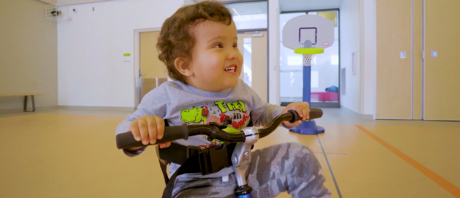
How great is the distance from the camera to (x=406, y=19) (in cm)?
486

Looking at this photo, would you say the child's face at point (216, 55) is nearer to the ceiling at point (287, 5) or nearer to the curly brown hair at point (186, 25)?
the curly brown hair at point (186, 25)

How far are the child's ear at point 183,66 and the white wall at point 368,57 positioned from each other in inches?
199

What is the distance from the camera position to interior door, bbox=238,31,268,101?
773 centimetres

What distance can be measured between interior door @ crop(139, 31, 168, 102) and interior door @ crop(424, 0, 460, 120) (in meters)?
6.19

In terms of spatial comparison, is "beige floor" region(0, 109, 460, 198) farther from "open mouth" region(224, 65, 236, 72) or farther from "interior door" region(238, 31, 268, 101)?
"interior door" region(238, 31, 268, 101)

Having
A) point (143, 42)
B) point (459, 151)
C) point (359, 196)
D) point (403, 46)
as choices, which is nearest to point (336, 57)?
point (403, 46)

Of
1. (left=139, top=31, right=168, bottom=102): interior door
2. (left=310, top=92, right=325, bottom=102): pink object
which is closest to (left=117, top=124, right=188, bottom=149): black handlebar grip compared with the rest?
(left=139, top=31, right=168, bottom=102): interior door

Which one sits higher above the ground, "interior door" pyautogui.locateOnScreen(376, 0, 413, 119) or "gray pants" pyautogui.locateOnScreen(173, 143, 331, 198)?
"interior door" pyautogui.locateOnScreen(376, 0, 413, 119)

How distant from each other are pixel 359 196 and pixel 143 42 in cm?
740

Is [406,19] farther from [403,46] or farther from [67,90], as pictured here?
[67,90]

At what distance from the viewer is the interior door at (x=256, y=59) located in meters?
7.73

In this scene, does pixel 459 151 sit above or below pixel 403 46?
below

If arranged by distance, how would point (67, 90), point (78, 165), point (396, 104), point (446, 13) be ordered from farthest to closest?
point (67, 90) < point (396, 104) < point (446, 13) < point (78, 165)

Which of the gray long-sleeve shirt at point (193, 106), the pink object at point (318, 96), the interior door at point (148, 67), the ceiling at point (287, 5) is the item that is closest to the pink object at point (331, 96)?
the pink object at point (318, 96)
